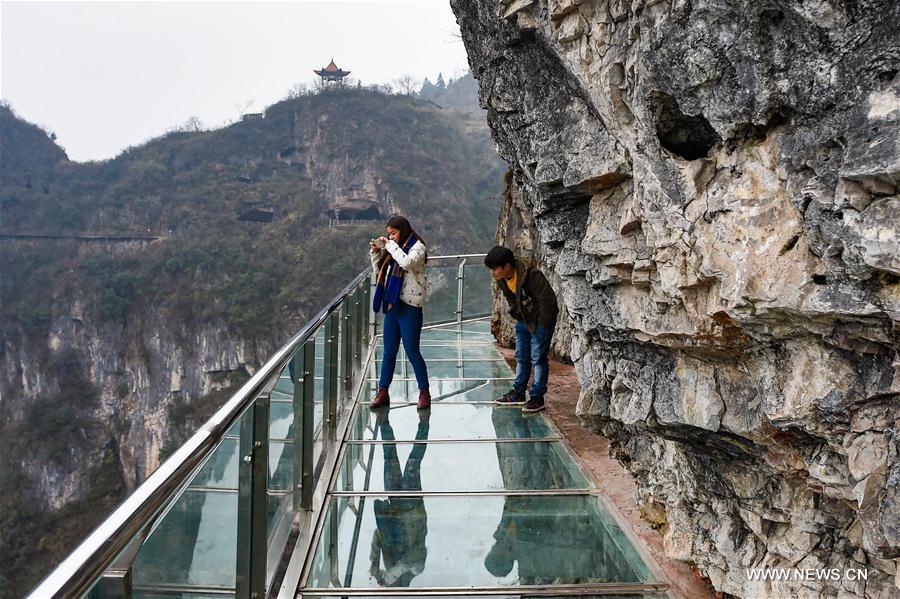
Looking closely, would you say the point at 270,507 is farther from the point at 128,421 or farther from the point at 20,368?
the point at 20,368

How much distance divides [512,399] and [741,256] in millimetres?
3899

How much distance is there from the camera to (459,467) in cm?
418

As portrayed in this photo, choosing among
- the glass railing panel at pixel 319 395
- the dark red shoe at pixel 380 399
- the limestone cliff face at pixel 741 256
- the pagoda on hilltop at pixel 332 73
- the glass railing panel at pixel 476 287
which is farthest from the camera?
the pagoda on hilltop at pixel 332 73

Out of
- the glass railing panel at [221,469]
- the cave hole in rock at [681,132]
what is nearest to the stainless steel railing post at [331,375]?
the glass railing panel at [221,469]

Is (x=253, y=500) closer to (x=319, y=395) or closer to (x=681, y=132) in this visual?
(x=319, y=395)

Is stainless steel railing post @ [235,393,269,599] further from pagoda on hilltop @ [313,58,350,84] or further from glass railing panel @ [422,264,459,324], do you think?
pagoda on hilltop @ [313,58,350,84]

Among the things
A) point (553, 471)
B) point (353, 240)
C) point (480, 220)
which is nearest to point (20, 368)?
point (353, 240)

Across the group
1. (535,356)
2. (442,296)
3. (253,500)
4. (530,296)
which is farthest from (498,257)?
(442,296)

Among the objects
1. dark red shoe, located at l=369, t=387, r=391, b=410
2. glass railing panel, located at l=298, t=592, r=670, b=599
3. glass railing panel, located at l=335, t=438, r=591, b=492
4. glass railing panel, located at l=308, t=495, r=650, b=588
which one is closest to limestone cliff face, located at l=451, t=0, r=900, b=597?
glass railing panel, located at l=298, t=592, r=670, b=599

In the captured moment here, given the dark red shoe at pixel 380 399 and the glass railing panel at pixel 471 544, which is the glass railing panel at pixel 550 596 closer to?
the glass railing panel at pixel 471 544

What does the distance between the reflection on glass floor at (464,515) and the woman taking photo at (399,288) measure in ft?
1.80

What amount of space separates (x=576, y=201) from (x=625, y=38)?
1.05 metres

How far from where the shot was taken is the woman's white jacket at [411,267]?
4.86 meters

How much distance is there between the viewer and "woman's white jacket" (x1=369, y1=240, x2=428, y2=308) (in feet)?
15.9
